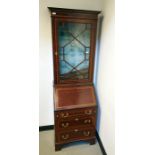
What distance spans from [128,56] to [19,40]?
57 cm

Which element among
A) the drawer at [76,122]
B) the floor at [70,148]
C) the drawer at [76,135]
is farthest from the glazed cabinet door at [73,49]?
the floor at [70,148]

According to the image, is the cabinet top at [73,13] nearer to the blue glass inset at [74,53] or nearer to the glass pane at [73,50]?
the glass pane at [73,50]

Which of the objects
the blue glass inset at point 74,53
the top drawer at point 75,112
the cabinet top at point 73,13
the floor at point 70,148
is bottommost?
the floor at point 70,148

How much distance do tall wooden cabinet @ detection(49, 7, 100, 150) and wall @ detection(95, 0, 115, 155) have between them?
126mm

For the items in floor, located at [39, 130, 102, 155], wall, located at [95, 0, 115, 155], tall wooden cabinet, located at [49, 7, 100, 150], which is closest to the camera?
wall, located at [95, 0, 115, 155]

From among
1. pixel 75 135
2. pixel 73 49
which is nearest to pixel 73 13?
pixel 73 49

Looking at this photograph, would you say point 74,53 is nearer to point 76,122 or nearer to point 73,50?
point 73,50

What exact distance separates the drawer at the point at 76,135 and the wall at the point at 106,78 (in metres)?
0.18

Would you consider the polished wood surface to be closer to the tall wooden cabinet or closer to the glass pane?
the tall wooden cabinet

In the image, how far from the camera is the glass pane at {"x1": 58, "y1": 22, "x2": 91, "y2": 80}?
1.94m

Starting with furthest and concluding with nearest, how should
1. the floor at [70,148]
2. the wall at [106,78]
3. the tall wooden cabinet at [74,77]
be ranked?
the floor at [70,148]
the tall wooden cabinet at [74,77]
the wall at [106,78]

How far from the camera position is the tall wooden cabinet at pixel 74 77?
189 centimetres

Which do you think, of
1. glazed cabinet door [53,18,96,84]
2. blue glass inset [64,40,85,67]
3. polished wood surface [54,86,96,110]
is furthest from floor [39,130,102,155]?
blue glass inset [64,40,85,67]

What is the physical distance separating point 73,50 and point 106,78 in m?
0.63
